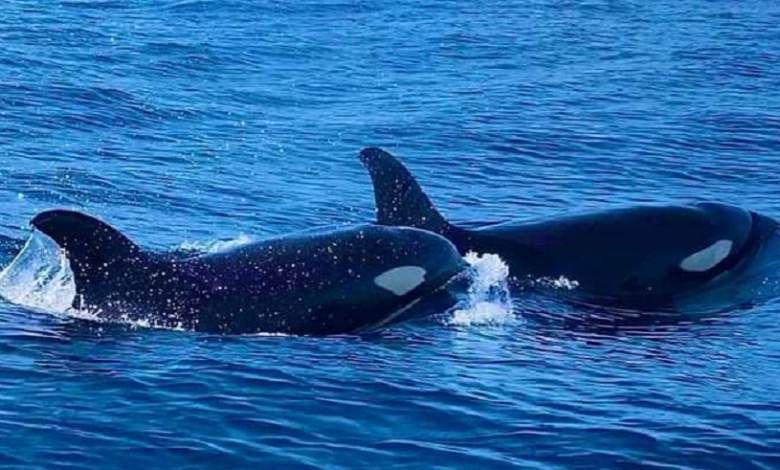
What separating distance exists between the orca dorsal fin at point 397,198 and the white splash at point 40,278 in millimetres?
3043

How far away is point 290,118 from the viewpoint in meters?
29.8

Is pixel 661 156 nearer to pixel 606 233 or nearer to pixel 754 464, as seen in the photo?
pixel 606 233

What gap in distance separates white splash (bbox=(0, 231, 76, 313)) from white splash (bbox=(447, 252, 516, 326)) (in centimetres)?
320

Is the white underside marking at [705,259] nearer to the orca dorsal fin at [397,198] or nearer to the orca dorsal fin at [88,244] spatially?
the orca dorsal fin at [397,198]

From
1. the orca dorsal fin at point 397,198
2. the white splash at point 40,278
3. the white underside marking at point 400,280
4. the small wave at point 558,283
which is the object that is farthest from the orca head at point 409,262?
the white splash at point 40,278

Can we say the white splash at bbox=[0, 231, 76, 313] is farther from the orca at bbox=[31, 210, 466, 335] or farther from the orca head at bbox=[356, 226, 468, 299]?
the orca head at bbox=[356, 226, 468, 299]

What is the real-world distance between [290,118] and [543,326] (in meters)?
13.7

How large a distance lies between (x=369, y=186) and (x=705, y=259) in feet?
21.8

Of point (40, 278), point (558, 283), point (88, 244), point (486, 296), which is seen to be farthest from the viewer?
point (558, 283)

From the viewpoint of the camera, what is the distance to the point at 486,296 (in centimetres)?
1723

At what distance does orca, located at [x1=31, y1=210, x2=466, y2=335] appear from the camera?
15516mm

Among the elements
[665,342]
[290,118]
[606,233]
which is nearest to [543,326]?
[665,342]

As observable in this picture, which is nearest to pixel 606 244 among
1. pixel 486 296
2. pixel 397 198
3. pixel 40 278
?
pixel 486 296

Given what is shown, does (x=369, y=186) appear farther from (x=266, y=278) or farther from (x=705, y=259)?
(x=266, y=278)
